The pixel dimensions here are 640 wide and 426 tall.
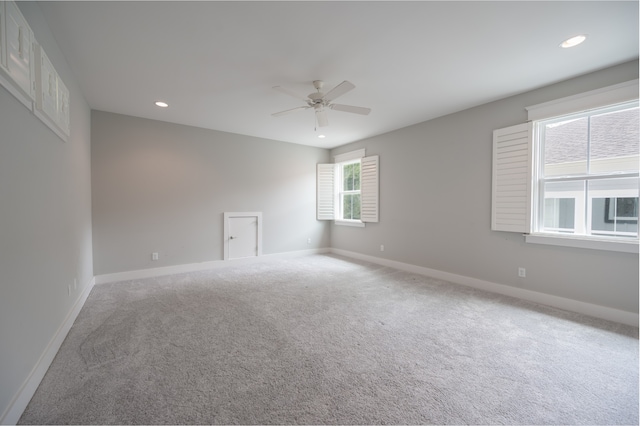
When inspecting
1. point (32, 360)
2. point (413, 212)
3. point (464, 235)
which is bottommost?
point (32, 360)

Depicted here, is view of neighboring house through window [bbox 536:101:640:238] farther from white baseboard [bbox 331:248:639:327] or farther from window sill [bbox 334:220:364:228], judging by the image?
window sill [bbox 334:220:364:228]

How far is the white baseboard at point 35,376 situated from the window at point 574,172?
455cm

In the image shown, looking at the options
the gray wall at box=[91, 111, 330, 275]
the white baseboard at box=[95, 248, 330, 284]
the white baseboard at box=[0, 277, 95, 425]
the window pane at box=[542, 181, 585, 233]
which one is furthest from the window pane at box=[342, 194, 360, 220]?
the white baseboard at box=[0, 277, 95, 425]

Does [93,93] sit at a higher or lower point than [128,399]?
higher

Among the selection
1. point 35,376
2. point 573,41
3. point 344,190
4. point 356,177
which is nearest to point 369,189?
point 356,177

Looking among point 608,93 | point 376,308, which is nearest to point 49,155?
point 376,308

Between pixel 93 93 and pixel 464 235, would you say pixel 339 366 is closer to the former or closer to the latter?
pixel 464 235

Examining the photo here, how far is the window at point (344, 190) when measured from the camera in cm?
550

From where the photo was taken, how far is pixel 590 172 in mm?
2809

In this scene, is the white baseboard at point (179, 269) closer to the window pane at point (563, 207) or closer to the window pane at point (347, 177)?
the window pane at point (347, 177)

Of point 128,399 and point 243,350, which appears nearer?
point 128,399

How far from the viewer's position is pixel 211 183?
481 centimetres

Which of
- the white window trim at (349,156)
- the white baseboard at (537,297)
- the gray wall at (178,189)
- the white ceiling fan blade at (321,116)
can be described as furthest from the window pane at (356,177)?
the white ceiling fan blade at (321,116)

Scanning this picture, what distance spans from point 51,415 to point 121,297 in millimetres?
2099
